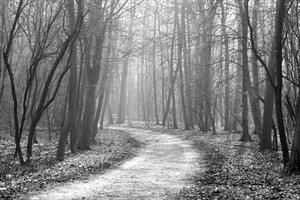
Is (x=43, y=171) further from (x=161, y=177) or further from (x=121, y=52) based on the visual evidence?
(x=121, y=52)

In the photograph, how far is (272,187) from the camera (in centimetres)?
865

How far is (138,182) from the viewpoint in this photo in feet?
32.8

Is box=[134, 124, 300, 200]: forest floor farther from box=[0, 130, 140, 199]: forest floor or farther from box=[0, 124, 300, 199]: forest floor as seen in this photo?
box=[0, 130, 140, 199]: forest floor

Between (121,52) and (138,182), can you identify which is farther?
(121,52)

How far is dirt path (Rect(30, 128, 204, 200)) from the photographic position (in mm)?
8391

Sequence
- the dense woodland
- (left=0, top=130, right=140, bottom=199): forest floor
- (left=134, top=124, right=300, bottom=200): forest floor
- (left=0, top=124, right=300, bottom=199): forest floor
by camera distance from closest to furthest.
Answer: (left=134, top=124, right=300, bottom=200): forest floor < (left=0, top=124, right=300, bottom=199): forest floor < (left=0, top=130, right=140, bottom=199): forest floor < the dense woodland

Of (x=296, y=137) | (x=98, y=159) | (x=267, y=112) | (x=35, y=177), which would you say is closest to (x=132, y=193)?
(x=35, y=177)

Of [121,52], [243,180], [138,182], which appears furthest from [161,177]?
[121,52]

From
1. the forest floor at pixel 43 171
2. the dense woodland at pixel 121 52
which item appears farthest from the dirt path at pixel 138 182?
the dense woodland at pixel 121 52

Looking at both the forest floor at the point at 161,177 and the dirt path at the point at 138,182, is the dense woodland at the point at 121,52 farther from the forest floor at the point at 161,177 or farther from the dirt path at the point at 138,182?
the dirt path at the point at 138,182

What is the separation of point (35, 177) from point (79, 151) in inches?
Result: 279

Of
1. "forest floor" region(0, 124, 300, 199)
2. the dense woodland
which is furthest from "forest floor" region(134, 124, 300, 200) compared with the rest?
the dense woodland

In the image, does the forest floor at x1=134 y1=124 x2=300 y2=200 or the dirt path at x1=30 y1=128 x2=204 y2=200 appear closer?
the forest floor at x1=134 y1=124 x2=300 y2=200

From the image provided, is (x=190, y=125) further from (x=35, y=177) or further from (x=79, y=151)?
(x=35, y=177)
